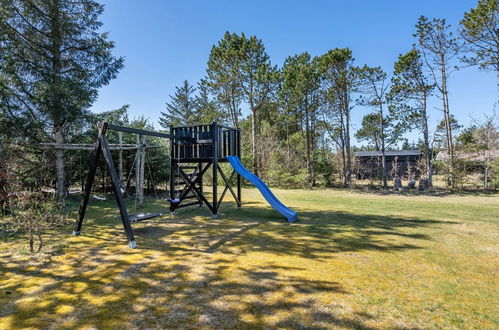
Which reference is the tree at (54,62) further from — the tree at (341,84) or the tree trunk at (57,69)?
the tree at (341,84)

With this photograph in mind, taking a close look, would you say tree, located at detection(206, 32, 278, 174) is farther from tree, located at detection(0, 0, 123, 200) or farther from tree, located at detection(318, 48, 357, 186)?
tree, located at detection(0, 0, 123, 200)

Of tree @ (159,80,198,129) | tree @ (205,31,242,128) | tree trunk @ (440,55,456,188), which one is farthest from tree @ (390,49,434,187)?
tree @ (159,80,198,129)

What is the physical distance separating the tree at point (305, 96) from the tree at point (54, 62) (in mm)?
13135

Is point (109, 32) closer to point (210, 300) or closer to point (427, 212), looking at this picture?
point (210, 300)

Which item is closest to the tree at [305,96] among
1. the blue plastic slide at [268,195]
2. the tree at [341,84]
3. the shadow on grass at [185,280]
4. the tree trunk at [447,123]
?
the tree at [341,84]

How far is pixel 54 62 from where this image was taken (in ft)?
32.7

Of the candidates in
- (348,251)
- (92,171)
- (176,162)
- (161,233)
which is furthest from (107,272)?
(176,162)

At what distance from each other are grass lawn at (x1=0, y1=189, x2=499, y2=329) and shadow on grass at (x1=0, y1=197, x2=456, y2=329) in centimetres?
2

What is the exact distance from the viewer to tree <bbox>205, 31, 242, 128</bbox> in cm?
1984

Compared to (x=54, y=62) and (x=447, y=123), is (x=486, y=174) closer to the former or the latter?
(x=447, y=123)

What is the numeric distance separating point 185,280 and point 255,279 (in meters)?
0.91

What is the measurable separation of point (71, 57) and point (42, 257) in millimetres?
9486

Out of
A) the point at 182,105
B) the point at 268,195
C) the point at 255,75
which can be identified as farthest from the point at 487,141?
the point at 182,105

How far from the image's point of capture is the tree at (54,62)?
342 inches
